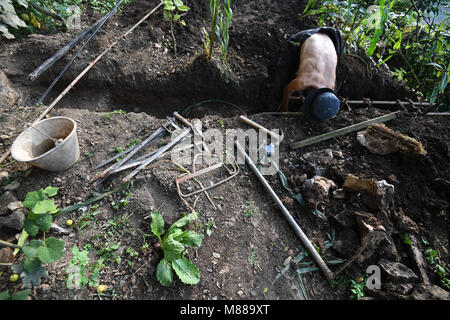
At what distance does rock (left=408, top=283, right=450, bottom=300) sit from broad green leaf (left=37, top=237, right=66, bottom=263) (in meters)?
2.15

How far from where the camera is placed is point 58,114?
2.34m

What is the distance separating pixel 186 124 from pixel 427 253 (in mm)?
2319

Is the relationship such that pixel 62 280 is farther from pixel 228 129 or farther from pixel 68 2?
pixel 68 2

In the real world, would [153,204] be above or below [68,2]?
below

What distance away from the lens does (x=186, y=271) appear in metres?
1.57

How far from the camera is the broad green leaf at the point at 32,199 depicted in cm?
145

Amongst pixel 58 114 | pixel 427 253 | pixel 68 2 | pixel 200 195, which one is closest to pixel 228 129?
pixel 200 195

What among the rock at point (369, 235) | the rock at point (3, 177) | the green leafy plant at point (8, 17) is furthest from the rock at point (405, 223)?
the green leafy plant at point (8, 17)

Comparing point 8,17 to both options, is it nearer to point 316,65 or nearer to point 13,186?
point 13,186

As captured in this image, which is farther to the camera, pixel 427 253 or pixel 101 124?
pixel 101 124

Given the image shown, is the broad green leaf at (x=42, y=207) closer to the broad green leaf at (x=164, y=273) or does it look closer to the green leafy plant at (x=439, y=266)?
the broad green leaf at (x=164, y=273)

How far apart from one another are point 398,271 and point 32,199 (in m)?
2.47

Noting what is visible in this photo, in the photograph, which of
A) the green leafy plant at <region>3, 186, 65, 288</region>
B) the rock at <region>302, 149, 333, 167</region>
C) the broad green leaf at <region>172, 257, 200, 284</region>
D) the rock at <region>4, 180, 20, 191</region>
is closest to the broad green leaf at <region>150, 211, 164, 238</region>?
the broad green leaf at <region>172, 257, 200, 284</region>

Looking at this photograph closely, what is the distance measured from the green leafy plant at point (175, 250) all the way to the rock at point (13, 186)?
1095 millimetres
